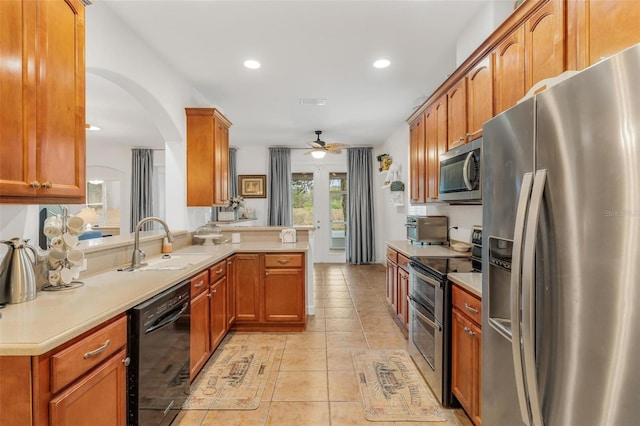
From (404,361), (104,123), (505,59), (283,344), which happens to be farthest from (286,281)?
(104,123)

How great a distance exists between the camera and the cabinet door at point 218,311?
106 inches

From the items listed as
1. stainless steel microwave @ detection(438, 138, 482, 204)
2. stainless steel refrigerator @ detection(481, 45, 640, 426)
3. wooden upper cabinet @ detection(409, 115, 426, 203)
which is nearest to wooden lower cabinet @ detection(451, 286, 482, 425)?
stainless steel refrigerator @ detection(481, 45, 640, 426)

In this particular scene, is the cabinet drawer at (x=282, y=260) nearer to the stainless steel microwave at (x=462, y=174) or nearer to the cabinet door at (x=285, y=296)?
the cabinet door at (x=285, y=296)

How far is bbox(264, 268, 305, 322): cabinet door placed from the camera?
3395 millimetres

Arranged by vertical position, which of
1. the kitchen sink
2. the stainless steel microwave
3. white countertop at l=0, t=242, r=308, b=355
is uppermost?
the stainless steel microwave

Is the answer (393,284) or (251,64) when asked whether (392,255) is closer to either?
(393,284)

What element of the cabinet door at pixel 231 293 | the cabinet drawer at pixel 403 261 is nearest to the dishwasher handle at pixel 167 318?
the cabinet door at pixel 231 293

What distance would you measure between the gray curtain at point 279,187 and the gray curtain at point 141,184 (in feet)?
9.61

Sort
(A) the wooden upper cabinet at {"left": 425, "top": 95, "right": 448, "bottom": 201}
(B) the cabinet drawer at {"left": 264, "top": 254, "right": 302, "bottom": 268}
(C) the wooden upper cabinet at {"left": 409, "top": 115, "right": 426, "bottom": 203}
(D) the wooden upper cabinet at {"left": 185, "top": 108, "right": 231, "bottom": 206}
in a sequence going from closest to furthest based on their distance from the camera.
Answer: (A) the wooden upper cabinet at {"left": 425, "top": 95, "right": 448, "bottom": 201}
(B) the cabinet drawer at {"left": 264, "top": 254, "right": 302, "bottom": 268}
(C) the wooden upper cabinet at {"left": 409, "top": 115, "right": 426, "bottom": 203}
(D) the wooden upper cabinet at {"left": 185, "top": 108, "right": 231, "bottom": 206}

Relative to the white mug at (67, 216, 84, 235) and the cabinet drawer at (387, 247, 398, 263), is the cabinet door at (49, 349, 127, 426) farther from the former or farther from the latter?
the cabinet drawer at (387, 247, 398, 263)

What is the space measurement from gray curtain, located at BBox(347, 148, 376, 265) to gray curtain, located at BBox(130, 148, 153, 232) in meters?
4.79

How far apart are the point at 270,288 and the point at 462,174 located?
2191 millimetres

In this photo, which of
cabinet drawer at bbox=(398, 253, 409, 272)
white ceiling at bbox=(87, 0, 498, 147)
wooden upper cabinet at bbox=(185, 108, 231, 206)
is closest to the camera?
white ceiling at bbox=(87, 0, 498, 147)

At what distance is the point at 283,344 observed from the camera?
314cm
